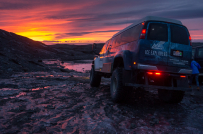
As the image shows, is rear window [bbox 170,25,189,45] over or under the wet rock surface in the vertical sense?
over

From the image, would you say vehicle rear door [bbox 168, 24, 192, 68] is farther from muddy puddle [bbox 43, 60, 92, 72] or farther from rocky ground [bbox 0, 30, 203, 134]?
muddy puddle [bbox 43, 60, 92, 72]

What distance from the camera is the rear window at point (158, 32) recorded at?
4484mm

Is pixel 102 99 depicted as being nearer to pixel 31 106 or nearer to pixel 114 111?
pixel 114 111

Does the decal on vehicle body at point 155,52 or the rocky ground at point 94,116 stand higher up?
the decal on vehicle body at point 155,52

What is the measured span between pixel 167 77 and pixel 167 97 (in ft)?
3.59

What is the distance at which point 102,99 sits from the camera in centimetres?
575

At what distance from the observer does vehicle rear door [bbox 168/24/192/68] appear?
15.0ft

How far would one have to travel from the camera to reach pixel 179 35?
4.81 m

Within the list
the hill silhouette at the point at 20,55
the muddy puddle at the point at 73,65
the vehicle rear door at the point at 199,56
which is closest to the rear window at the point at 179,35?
the hill silhouette at the point at 20,55

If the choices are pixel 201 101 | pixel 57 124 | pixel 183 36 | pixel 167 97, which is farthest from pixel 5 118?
pixel 201 101

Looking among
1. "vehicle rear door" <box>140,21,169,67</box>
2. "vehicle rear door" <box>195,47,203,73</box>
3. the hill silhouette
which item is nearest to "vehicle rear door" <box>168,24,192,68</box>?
"vehicle rear door" <box>140,21,169,67</box>

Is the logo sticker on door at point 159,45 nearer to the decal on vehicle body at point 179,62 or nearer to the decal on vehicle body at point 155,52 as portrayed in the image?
the decal on vehicle body at point 155,52

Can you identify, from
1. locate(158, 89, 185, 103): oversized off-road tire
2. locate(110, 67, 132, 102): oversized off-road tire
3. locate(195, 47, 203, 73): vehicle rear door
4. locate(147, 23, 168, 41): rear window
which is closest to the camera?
locate(147, 23, 168, 41): rear window

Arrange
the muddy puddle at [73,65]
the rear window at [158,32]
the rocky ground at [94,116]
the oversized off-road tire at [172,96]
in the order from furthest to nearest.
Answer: the muddy puddle at [73,65]
the oversized off-road tire at [172,96]
the rear window at [158,32]
the rocky ground at [94,116]
